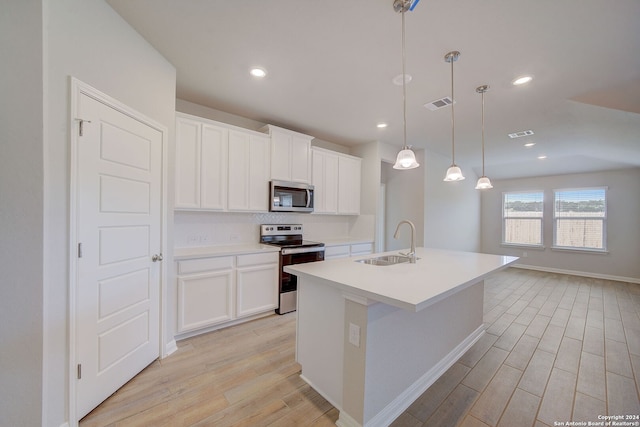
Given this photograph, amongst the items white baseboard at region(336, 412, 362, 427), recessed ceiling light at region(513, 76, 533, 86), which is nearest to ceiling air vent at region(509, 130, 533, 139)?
recessed ceiling light at region(513, 76, 533, 86)

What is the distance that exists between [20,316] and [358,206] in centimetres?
412

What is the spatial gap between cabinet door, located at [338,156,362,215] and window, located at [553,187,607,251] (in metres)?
5.32

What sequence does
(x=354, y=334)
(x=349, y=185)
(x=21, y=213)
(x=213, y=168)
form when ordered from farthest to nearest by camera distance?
(x=349, y=185) < (x=213, y=168) < (x=354, y=334) < (x=21, y=213)

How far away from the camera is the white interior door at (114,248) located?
5.10 ft

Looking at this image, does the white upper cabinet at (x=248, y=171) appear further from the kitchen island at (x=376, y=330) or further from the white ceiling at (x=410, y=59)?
the kitchen island at (x=376, y=330)

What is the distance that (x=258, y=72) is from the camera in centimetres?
238

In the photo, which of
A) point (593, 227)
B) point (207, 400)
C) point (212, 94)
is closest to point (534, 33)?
point (212, 94)

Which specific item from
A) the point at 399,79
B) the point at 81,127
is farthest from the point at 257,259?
the point at 399,79

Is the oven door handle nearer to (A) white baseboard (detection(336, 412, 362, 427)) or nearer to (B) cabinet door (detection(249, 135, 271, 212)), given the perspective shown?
(B) cabinet door (detection(249, 135, 271, 212))

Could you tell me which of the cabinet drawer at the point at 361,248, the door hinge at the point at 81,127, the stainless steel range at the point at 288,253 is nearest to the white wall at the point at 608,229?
the cabinet drawer at the point at 361,248

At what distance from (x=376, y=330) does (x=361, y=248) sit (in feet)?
9.25

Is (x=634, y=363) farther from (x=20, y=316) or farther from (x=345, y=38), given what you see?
(x=20, y=316)

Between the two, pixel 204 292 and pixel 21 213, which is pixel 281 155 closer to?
pixel 204 292

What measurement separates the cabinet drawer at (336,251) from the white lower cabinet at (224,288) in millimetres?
886
